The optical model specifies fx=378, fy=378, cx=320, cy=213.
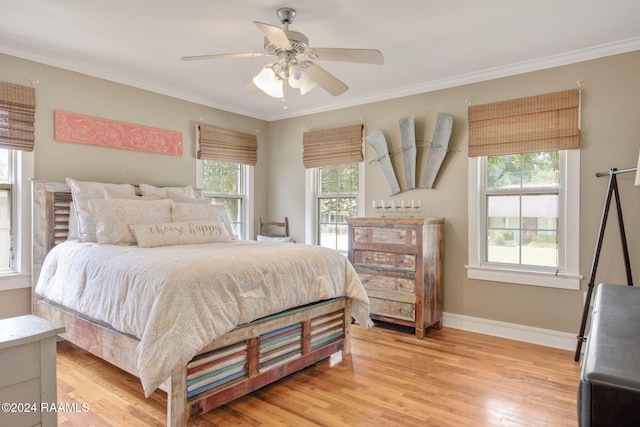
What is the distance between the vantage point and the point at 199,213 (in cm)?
341

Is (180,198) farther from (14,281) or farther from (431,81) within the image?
(431,81)

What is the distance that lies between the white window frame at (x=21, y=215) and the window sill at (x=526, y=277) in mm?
3892

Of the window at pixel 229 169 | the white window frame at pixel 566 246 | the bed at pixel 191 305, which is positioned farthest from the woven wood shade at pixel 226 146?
the white window frame at pixel 566 246

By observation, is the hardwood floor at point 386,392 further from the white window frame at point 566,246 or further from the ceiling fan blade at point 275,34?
the ceiling fan blade at point 275,34

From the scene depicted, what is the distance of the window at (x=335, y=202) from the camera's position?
457cm

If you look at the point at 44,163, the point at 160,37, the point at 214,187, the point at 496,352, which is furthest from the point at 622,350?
the point at 214,187

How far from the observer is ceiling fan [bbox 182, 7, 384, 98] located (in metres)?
2.20

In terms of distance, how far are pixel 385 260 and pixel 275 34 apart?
236cm

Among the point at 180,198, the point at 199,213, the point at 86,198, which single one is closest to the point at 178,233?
the point at 199,213

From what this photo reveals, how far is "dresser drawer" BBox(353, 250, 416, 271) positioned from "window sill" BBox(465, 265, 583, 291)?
2.04 feet

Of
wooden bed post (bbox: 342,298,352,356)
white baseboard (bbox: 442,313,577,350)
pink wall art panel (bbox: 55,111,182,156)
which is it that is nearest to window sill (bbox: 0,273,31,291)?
pink wall art panel (bbox: 55,111,182,156)

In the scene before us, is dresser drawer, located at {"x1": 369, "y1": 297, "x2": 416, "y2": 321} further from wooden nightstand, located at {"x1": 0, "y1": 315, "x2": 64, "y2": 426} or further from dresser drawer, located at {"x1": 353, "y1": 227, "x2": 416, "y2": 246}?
wooden nightstand, located at {"x1": 0, "y1": 315, "x2": 64, "y2": 426}

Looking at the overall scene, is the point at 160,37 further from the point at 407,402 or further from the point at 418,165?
the point at 407,402

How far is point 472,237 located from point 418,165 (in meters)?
0.92
